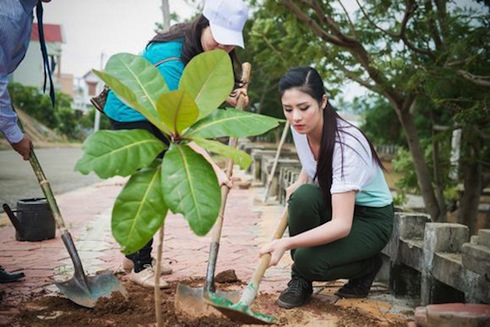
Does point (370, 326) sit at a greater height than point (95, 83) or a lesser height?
lesser

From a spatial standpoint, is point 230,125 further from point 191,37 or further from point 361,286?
point 361,286

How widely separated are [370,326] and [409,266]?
0.54 m

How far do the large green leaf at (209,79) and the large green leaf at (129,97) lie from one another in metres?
0.14

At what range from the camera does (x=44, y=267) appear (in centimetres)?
344

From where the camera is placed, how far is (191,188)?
5.10 feet

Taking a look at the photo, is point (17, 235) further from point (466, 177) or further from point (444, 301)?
point (466, 177)

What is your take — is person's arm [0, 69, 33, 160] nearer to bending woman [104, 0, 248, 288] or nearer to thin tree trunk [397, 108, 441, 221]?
bending woman [104, 0, 248, 288]

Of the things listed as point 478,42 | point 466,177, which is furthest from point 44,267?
point 466,177

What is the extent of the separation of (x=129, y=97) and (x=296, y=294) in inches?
62.7

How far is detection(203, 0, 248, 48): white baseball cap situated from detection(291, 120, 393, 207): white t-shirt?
61 cm

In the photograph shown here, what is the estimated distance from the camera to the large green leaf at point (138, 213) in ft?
5.06

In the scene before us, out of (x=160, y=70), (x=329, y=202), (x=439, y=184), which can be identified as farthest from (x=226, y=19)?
(x=439, y=184)

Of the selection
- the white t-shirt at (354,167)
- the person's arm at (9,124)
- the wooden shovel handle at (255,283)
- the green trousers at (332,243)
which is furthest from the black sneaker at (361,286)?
the person's arm at (9,124)

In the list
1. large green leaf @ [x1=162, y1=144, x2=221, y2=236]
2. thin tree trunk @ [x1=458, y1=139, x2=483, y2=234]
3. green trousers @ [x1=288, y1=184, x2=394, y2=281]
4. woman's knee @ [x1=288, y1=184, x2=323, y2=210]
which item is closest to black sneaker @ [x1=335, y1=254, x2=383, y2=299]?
green trousers @ [x1=288, y1=184, x2=394, y2=281]
